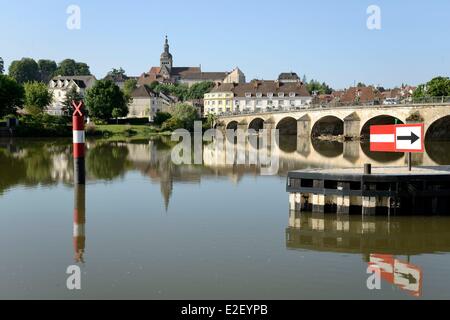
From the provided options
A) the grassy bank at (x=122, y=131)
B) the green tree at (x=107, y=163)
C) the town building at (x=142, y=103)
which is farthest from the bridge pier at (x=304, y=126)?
the town building at (x=142, y=103)

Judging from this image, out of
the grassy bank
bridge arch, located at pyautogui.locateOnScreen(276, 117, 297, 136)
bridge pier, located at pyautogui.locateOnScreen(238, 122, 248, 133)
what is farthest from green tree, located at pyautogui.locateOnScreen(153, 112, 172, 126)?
bridge arch, located at pyautogui.locateOnScreen(276, 117, 297, 136)

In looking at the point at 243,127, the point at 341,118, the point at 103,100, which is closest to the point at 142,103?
the point at 103,100

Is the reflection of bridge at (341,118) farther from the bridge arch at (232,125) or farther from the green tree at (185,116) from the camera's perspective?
the green tree at (185,116)

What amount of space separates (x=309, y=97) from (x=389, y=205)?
4822 inches

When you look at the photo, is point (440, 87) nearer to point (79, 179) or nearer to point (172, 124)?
point (172, 124)

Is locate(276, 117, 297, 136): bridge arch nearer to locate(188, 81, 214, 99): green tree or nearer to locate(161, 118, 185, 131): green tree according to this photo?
locate(161, 118, 185, 131): green tree

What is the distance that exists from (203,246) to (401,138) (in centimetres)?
1202

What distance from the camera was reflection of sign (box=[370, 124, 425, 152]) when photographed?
26438 mm

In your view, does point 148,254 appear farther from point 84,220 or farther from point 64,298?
point 84,220

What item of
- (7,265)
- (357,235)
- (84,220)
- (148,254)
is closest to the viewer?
(7,265)

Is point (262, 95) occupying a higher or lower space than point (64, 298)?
higher

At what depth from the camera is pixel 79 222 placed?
24.6 m

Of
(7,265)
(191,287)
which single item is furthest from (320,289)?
(7,265)
